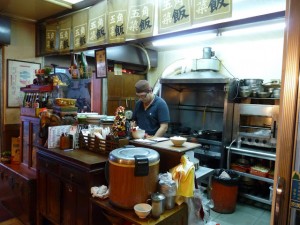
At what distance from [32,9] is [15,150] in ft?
7.01

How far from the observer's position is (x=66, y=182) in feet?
7.39

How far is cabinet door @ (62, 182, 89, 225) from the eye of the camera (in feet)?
6.61

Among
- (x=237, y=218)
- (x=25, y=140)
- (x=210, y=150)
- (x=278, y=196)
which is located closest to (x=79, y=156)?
(x=25, y=140)

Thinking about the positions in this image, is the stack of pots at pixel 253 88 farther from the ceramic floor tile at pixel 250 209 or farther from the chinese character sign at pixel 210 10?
the chinese character sign at pixel 210 10

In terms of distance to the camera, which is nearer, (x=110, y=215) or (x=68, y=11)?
(x=110, y=215)

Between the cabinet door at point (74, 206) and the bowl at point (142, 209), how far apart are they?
2.14ft

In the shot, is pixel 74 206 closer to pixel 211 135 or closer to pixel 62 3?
pixel 62 3

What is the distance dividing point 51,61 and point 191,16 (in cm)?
300

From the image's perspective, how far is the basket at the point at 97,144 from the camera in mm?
2189

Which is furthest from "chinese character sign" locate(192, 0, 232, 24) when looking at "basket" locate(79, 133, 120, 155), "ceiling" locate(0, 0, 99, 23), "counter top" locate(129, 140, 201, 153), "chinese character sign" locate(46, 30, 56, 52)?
"chinese character sign" locate(46, 30, 56, 52)

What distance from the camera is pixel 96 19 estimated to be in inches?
117

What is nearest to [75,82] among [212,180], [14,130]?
[14,130]

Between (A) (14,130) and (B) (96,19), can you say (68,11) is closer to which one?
(B) (96,19)

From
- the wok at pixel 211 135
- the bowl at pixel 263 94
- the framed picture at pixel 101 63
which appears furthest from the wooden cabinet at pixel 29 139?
the bowl at pixel 263 94
